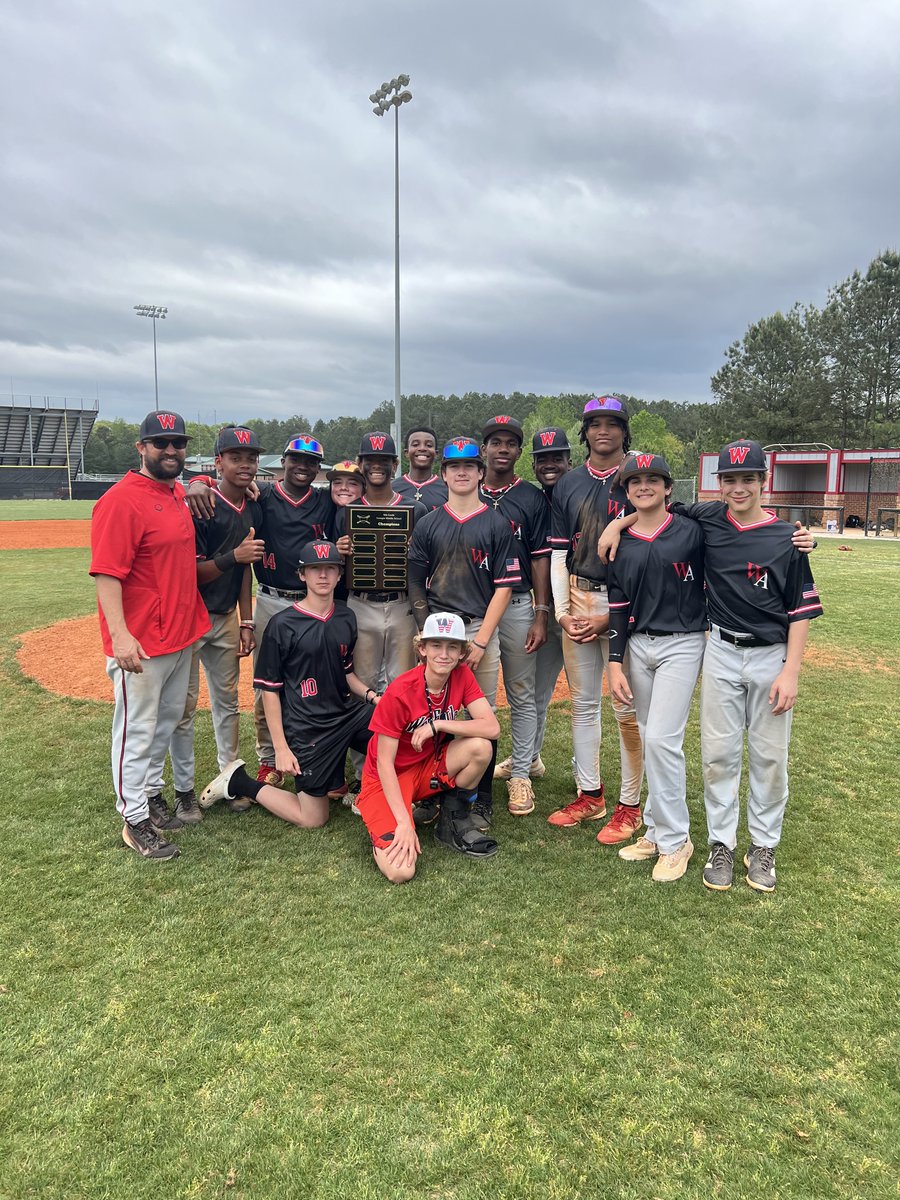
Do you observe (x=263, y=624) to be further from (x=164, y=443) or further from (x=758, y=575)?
(x=758, y=575)

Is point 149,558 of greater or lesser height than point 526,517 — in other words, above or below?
below

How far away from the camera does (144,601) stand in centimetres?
396

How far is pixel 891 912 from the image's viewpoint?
3416mm

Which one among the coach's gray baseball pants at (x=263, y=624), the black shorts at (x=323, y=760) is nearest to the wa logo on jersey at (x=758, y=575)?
the black shorts at (x=323, y=760)

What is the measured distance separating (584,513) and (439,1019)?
8.92ft

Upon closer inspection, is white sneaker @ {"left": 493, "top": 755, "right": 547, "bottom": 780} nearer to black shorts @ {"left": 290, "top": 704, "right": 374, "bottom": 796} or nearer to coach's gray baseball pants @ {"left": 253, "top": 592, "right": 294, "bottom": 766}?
Answer: black shorts @ {"left": 290, "top": 704, "right": 374, "bottom": 796}

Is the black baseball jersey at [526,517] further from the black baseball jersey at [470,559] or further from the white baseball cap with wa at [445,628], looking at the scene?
the white baseball cap with wa at [445,628]

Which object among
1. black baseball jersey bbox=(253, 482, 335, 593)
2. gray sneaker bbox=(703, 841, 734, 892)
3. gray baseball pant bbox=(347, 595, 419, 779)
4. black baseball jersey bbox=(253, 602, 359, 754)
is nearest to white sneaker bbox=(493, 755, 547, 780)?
gray baseball pant bbox=(347, 595, 419, 779)

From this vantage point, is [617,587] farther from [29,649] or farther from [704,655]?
[29,649]

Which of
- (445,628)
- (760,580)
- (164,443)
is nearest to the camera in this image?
(760,580)

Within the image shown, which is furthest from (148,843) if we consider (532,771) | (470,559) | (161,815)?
(532,771)

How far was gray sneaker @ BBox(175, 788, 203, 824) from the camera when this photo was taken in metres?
4.41

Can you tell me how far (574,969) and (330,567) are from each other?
2570mm

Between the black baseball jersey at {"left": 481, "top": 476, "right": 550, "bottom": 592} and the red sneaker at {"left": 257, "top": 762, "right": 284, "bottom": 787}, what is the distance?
213 centimetres
